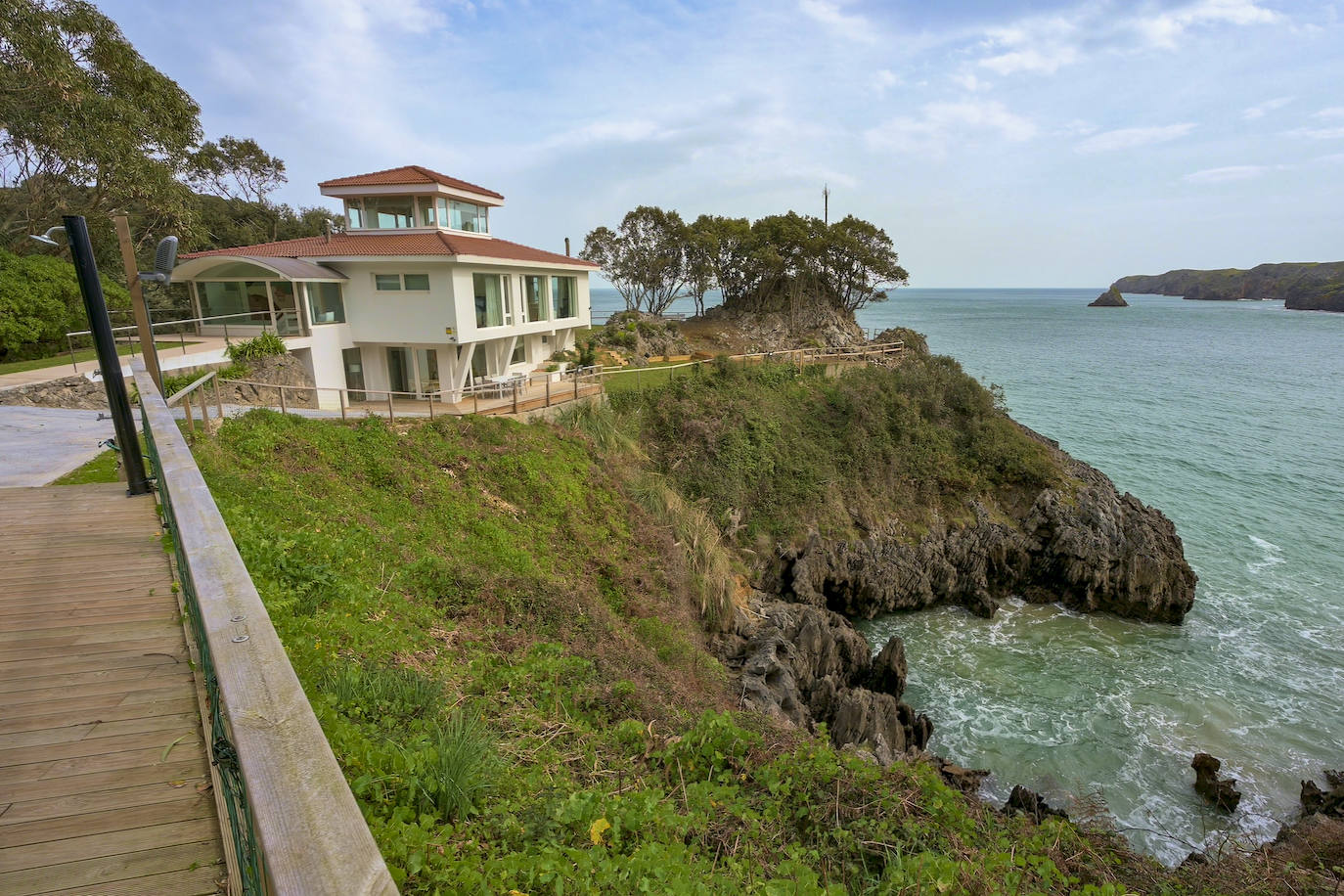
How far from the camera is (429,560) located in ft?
31.7

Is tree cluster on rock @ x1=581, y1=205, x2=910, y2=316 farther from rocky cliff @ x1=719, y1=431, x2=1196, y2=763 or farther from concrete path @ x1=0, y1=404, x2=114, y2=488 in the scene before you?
concrete path @ x1=0, y1=404, x2=114, y2=488

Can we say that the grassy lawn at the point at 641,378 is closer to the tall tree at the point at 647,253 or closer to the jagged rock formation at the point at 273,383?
the jagged rock formation at the point at 273,383

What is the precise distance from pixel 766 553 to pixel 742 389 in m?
7.56

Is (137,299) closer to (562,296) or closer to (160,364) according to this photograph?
(160,364)

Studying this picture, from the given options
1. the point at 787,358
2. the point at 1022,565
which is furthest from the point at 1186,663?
the point at 787,358

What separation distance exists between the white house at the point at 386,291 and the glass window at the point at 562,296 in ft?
9.19

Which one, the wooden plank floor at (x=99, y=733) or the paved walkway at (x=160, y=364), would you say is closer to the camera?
the wooden plank floor at (x=99, y=733)

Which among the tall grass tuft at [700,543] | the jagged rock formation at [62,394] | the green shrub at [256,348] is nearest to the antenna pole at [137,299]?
the jagged rock formation at [62,394]

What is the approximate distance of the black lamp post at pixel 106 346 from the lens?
6219 millimetres

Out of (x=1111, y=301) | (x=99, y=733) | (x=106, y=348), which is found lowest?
(x=99, y=733)

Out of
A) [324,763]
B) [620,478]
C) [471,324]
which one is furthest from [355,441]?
[324,763]

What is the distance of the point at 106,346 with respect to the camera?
6531mm

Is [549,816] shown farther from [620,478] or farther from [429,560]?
[620,478]

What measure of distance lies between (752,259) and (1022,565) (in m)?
31.8
